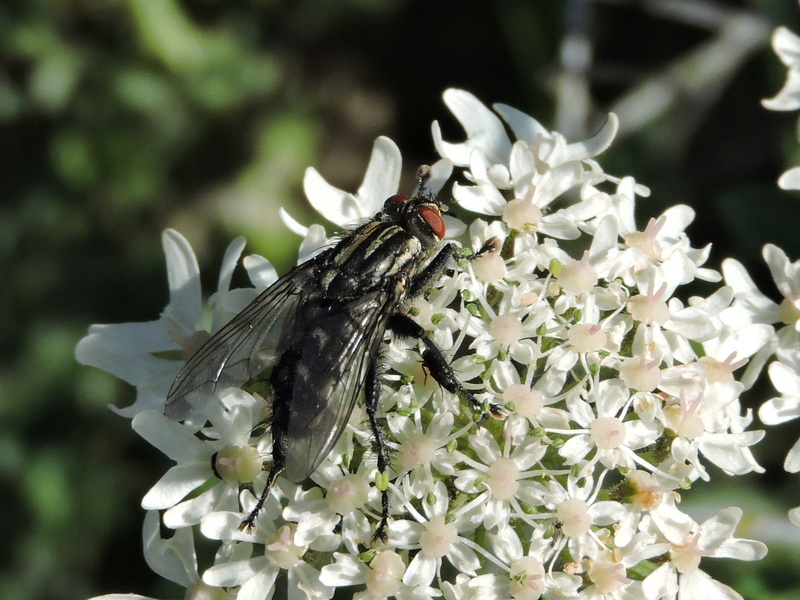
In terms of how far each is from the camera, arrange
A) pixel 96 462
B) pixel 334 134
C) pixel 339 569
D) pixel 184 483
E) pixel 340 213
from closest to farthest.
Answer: pixel 339 569 → pixel 184 483 → pixel 340 213 → pixel 96 462 → pixel 334 134

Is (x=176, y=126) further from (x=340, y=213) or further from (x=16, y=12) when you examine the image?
(x=340, y=213)

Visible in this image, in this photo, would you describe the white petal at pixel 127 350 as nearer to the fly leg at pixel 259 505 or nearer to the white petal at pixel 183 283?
the white petal at pixel 183 283

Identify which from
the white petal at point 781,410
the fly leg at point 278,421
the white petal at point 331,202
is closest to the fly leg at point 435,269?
the fly leg at point 278,421

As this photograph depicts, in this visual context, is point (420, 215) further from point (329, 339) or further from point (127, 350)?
point (127, 350)

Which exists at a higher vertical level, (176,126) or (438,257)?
(176,126)

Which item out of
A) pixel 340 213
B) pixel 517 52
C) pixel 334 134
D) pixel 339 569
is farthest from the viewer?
pixel 334 134

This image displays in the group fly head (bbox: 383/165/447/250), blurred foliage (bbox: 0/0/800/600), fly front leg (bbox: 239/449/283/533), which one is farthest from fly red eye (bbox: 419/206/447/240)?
blurred foliage (bbox: 0/0/800/600)

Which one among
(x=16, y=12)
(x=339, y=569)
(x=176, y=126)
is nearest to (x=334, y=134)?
(x=176, y=126)
